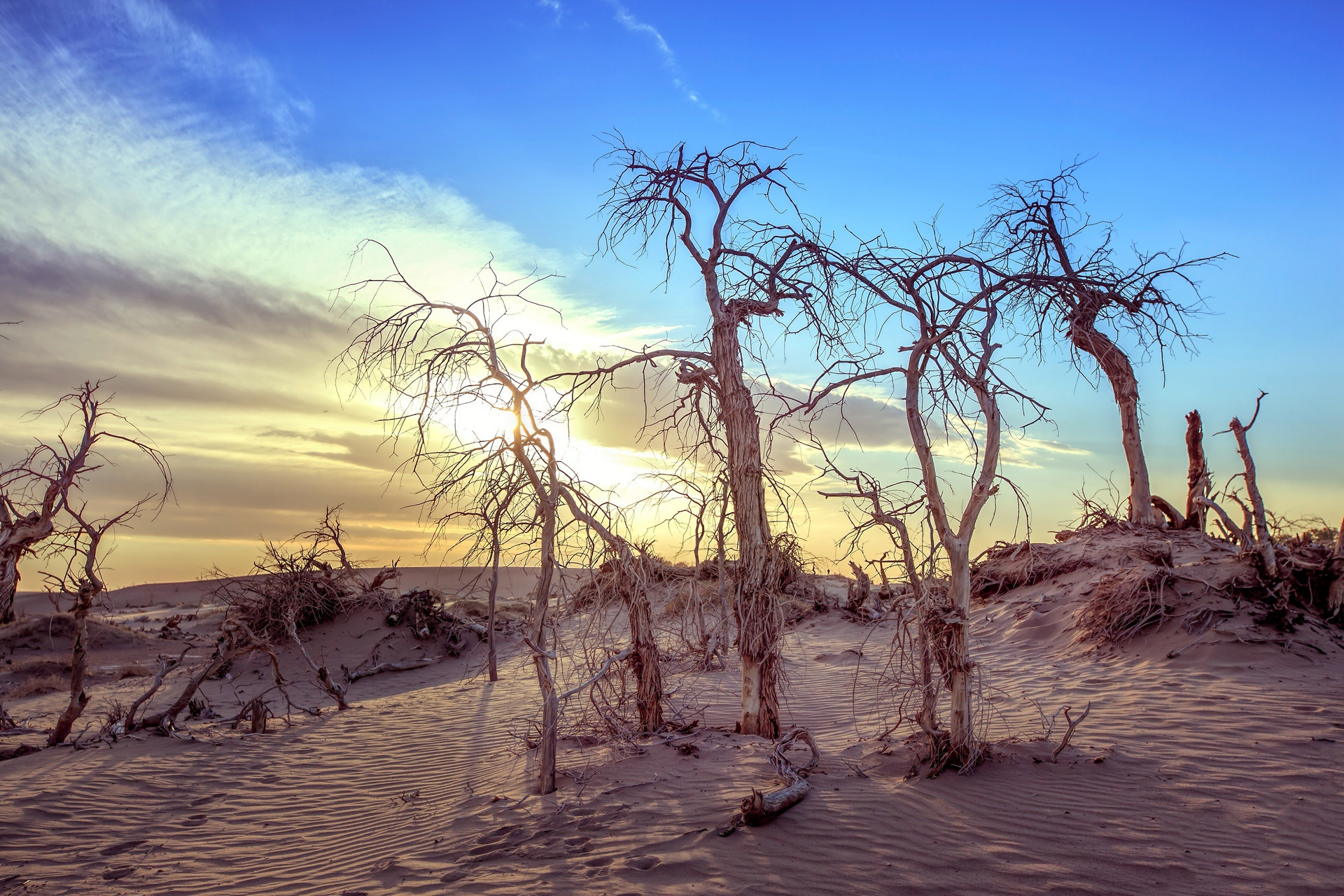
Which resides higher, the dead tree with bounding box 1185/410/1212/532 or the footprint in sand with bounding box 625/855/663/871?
the dead tree with bounding box 1185/410/1212/532

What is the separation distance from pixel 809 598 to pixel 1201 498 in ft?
28.9

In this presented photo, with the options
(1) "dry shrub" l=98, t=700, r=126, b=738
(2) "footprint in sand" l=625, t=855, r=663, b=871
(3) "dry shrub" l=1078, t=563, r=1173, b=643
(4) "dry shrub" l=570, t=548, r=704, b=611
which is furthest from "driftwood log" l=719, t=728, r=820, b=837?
(1) "dry shrub" l=98, t=700, r=126, b=738

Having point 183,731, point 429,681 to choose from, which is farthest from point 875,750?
point 429,681

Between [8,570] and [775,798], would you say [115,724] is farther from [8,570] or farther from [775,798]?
[775,798]

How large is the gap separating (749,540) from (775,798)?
107 inches

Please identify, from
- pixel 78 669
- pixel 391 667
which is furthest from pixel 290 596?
pixel 78 669

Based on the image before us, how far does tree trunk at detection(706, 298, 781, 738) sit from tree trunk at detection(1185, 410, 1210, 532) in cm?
1283

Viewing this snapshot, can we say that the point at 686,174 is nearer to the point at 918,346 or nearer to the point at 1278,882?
the point at 918,346

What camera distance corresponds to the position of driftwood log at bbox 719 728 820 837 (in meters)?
5.95

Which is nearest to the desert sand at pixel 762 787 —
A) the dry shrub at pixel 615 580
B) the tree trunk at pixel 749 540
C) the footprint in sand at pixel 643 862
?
the footprint in sand at pixel 643 862

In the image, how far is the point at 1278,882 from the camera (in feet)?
17.3

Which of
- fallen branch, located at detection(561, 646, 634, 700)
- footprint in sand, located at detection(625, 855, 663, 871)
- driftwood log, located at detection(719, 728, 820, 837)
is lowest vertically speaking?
footprint in sand, located at detection(625, 855, 663, 871)

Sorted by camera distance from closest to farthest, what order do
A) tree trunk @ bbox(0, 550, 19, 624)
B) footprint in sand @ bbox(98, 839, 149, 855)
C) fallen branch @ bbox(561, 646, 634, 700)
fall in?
fallen branch @ bbox(561, 646, 634, 700) → footprint in sand @ bbox(98, 839, 149, 855) → tree trunk @ bbox(0, 550, 19, 624)

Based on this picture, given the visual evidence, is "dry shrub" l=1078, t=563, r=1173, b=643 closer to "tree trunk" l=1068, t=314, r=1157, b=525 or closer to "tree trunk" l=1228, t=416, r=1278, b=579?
"tree trunk" l=1228, t=416, r=1278, b=579
